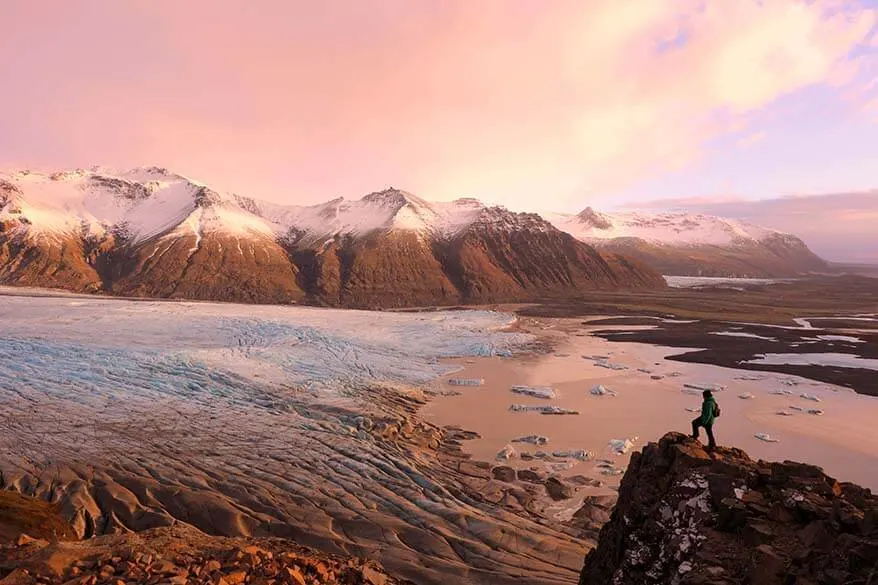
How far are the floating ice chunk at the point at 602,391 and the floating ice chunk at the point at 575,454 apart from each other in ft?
35.1

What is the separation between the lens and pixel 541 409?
28.0 metres

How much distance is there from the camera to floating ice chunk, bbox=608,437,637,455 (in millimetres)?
21703

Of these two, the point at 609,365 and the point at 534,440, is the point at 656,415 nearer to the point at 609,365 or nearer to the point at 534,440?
the point at 534,440

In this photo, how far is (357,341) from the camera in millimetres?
44938

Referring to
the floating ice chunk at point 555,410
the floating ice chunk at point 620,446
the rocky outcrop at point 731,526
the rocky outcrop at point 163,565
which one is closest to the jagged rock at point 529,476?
the floating ice chunk at point 620,446

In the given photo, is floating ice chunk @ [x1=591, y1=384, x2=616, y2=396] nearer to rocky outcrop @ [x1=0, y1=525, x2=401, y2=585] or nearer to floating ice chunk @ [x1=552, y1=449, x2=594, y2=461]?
floating ice chunk @ [x1=552, y1=449, x2=594, y2=461]

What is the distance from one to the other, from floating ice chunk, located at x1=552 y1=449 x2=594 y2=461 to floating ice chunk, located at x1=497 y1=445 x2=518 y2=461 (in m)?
1.77

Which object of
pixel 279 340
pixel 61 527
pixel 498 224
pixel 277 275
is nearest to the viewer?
pixel 61 527

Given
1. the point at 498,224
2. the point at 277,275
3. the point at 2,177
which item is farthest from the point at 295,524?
the point at 2,177

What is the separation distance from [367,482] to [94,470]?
10177 millimetres

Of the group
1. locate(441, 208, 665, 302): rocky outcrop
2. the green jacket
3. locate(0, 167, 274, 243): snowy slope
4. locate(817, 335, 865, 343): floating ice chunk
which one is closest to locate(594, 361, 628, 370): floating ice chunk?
the green jacket

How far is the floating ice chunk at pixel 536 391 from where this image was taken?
31.1 meters

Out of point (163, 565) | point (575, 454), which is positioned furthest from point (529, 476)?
point (163, 565)

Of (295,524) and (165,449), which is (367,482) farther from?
(165,449)
